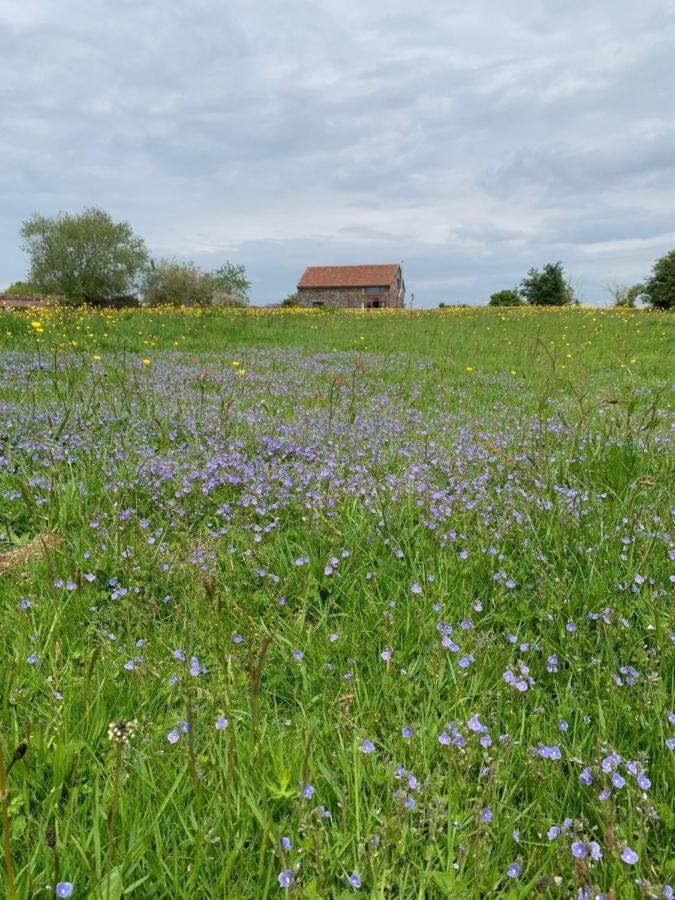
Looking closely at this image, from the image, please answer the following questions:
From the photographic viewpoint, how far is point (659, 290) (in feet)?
169

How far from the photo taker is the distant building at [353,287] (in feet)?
246

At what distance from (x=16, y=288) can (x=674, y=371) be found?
76449 mm

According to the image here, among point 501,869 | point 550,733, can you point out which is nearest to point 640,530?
point 550,733

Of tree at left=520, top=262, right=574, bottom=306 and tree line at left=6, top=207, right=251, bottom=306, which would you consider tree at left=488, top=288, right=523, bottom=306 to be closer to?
tree at left=520, top=262, right=574, bottom=306

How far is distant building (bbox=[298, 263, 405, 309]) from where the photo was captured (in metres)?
75.0

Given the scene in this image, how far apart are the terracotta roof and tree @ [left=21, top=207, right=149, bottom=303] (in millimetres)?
25366

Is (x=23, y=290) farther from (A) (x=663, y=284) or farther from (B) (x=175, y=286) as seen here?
(A) (x=663, y=284)

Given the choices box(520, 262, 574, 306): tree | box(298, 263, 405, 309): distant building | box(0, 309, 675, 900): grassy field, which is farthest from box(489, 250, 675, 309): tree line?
box(0, 309, 675, 900): grassy field

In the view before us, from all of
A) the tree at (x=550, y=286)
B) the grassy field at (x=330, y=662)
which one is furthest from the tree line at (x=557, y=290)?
the grassy field at (x=330, y=662)

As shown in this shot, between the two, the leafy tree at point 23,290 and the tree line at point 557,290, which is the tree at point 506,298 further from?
the leafy tree at point 23,290

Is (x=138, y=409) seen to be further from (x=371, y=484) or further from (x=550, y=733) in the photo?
(x=550, y=733)

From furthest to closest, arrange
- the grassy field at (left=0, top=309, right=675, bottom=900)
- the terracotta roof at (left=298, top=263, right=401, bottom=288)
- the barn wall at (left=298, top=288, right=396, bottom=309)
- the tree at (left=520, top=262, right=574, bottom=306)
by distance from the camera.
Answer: the barn wall at (left=298, top=288, right=396, bottom=309)
the terracotta roof at (left=298, top=263, right=401, bottom=288)
the tree at (left=520, top=262, right=574, bottom=306)
the grassy field at (left=0, top=309, right=675, bottom=900)

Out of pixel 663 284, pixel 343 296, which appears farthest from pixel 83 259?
pixel 663 284

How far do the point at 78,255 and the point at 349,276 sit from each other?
35.0m
